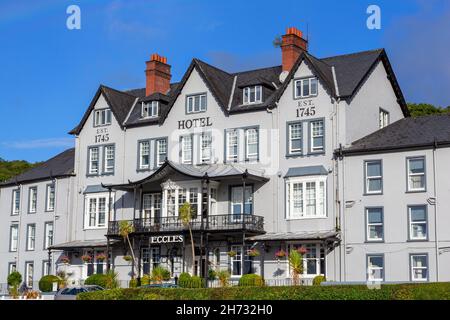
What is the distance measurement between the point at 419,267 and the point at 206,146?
15.4 meters

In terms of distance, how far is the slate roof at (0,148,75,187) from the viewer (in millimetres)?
56062

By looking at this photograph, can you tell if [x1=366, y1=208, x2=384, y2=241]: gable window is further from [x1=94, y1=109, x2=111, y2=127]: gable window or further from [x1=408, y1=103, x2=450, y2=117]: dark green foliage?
[x1=408, y1=103, x2=450, y2=117]: dark green foliage

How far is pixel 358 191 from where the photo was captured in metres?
43.1

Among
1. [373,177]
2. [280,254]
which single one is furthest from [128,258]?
[373,177]

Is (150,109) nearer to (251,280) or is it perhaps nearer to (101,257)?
(101,257)

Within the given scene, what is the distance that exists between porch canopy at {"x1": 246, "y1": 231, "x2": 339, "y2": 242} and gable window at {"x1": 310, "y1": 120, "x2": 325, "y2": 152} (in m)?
4.95

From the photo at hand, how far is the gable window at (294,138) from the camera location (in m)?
45.8

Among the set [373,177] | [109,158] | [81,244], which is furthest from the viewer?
[109,158]

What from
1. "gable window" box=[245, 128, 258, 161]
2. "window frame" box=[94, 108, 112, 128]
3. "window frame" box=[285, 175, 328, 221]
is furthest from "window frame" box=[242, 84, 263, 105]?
"window frame" box=[94, 108, 112, 128]

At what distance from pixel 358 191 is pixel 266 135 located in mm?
6890

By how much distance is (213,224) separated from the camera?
46.0 m

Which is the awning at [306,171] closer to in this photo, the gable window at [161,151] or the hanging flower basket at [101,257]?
the gable window at [161,151]
